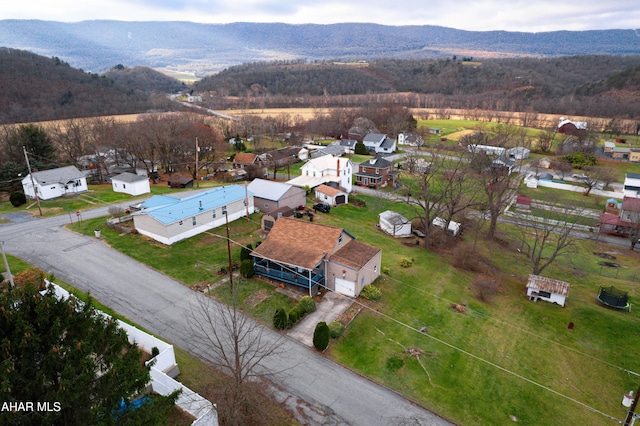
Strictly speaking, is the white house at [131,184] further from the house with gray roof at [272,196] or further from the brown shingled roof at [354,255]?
the brown shingled roof at [354,255]

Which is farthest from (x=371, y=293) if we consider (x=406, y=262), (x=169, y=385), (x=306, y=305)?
(x=169, y=385)

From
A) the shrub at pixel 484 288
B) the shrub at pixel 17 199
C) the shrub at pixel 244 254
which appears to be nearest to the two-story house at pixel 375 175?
the shrub at pixel 484 288

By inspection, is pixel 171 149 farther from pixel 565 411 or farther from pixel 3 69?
pixel 3 69

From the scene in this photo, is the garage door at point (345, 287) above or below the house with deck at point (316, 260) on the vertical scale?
below

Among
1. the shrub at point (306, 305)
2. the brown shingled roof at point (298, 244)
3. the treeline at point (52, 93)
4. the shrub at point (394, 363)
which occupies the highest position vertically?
the treeline at point (52, 93)

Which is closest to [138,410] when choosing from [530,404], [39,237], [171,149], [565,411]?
[530,404]

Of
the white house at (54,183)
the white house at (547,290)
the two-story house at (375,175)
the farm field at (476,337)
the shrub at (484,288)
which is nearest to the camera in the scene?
the farm field at (476,337)

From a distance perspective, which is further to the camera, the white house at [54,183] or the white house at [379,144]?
the white house at [379,144]
